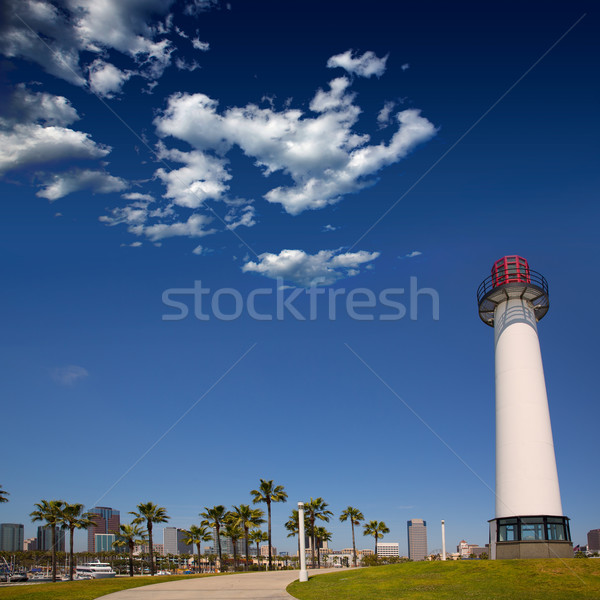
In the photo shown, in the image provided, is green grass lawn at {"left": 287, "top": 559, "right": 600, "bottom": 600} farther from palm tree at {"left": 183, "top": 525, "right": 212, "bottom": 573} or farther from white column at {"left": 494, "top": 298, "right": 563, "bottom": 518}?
palm tree at {"left": 183, "top": 525, "right": 212, "bottom": 573}

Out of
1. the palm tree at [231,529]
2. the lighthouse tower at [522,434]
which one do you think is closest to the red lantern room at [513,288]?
the lighthouse tower at [522,434]

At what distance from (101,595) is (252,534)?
199 feet

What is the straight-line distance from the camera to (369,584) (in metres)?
25.0

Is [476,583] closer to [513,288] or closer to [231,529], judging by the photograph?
[513,288]

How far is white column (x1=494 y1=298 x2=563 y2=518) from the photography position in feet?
96.7

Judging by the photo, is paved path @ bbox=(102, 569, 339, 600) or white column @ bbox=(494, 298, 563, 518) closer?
paved path @ bbox=(102, 569, 339, 600)

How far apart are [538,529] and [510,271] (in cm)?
1663

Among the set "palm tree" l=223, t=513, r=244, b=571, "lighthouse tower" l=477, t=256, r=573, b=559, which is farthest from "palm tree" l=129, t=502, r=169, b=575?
"lighthouse tower" l=477, t=256, r=573, b=559

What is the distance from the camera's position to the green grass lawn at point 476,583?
19.8 meters

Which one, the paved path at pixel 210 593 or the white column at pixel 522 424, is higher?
the white column at pixel 522 424

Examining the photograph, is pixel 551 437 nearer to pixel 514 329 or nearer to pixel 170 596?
pixel 514 329

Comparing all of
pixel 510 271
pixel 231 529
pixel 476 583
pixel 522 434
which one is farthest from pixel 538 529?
pixel 231 529

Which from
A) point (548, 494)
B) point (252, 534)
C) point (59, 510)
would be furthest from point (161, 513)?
point (548, 494)

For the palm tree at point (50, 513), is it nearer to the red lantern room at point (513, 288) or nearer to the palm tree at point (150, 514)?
the palm tree at point (150, 514)
